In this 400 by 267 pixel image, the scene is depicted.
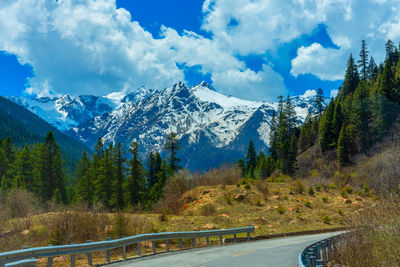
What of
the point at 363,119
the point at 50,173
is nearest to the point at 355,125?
the point at 363,119

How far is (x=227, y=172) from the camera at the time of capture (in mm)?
37094

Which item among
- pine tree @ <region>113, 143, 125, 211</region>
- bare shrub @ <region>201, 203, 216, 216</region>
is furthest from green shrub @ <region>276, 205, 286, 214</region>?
pine tree @ <region>113, 143, 125, 211</region>

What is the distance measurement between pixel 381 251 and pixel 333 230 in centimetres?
1660

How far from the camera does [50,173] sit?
5338 centimetres

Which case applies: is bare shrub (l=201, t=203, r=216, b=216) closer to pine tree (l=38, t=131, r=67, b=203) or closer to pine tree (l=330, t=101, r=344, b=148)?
pine tree (l=38, t=131, r=67, b=203)

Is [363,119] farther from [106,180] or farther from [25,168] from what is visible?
[25,168]

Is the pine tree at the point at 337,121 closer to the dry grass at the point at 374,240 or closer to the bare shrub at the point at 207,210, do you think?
the bare shrub at the point at 207,210

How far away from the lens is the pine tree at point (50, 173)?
52.8m

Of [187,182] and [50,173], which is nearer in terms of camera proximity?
[187,182]

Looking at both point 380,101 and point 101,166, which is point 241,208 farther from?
point 380,101

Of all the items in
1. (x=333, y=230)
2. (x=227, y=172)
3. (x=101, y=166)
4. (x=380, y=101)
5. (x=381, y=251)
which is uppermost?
(x=380, y=101)

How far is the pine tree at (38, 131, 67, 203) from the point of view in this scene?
5278 cm

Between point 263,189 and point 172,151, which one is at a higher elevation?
point 172,151

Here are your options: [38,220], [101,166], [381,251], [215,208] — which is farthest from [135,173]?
[381,251]
